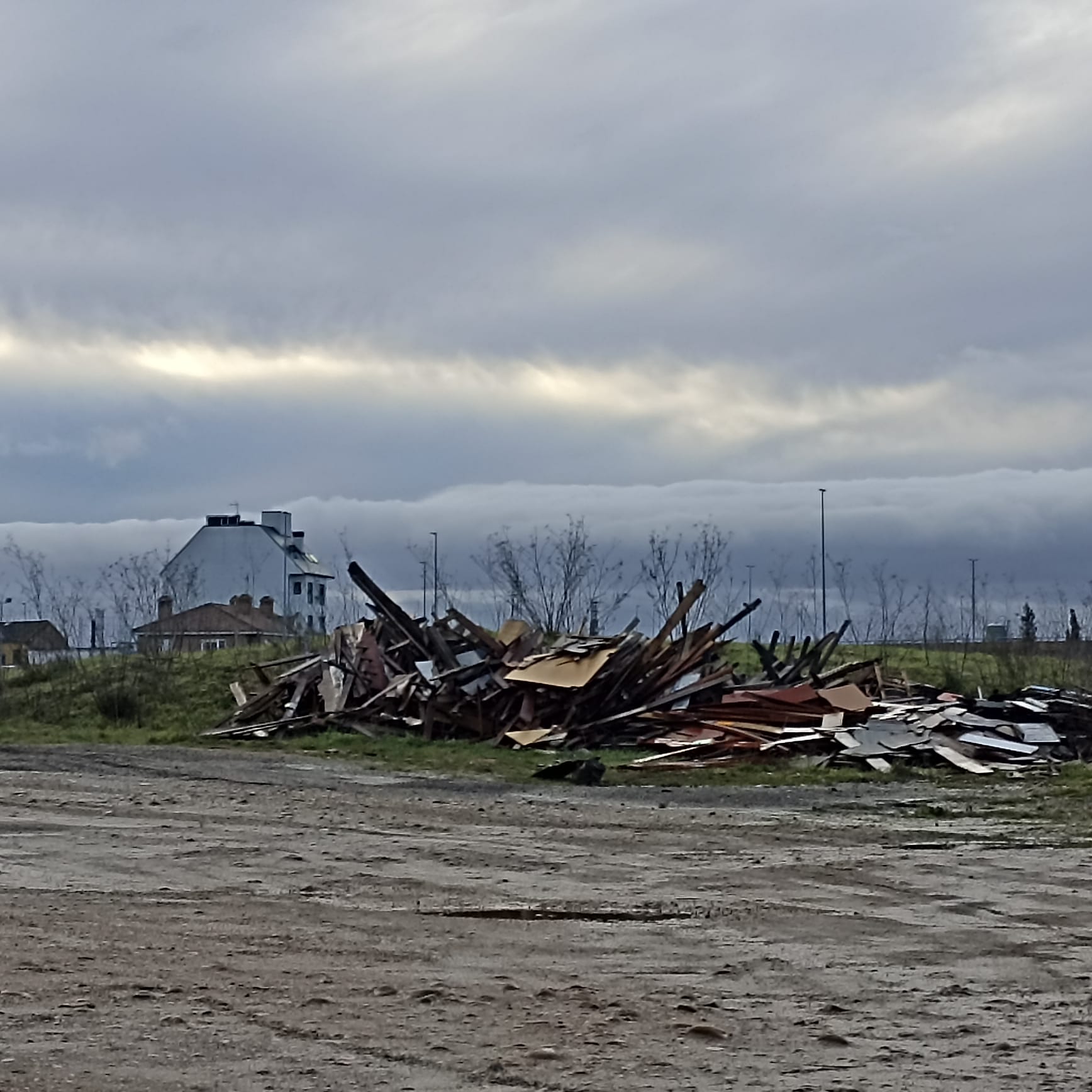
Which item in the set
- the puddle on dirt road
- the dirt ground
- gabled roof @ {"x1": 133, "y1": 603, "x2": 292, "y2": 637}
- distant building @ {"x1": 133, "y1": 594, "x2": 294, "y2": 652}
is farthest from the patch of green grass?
the puddle on dirt road

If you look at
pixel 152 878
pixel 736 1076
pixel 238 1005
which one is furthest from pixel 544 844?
pixel 736 1076

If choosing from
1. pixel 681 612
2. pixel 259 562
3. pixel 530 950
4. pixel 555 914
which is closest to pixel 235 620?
pixel 259 562

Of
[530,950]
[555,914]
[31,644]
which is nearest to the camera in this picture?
[530,950]

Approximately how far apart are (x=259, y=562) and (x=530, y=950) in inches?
2438

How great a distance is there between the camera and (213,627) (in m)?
57.1

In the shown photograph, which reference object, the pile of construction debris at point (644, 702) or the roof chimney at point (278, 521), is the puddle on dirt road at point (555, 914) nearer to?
the pile of construction debris at point (644, 702)

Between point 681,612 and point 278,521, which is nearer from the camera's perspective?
point 681,612

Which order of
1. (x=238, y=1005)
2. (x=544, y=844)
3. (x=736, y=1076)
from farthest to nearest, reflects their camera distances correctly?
(x=544, y=844) < (x=238, y=1005) < (x=736, y=1076)

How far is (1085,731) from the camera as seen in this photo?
24.8m

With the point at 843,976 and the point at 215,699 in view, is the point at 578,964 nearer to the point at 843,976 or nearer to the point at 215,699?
the point at 843,976

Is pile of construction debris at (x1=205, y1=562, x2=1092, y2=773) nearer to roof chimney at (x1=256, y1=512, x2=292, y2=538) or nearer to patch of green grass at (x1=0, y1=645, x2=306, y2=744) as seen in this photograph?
patch of green grass at (x1=0, y1=645, x2=306, y2=744)

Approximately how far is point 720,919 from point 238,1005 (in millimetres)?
3693

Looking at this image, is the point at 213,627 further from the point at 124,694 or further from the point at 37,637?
the point at 124,694

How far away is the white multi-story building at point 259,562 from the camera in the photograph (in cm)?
6706
